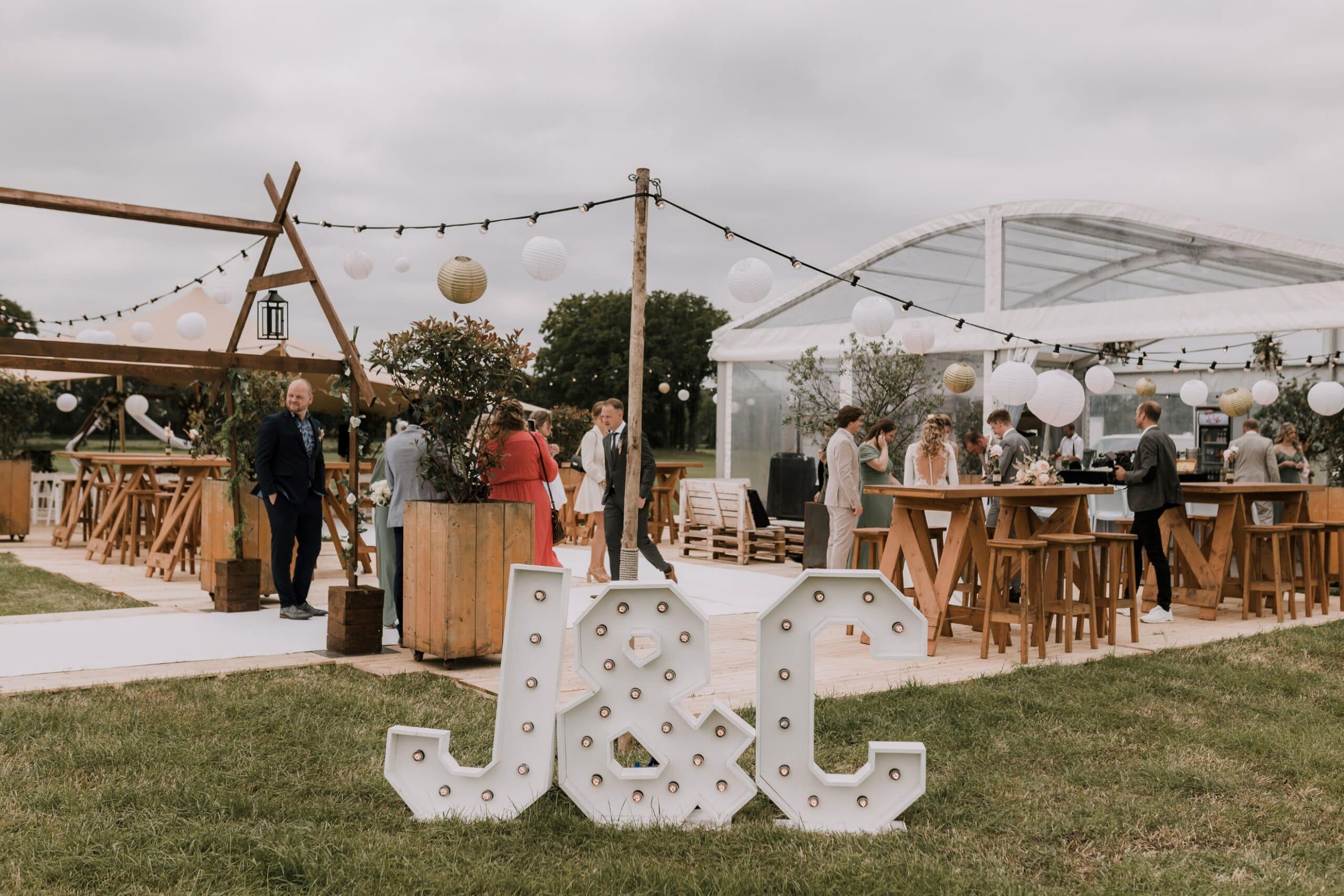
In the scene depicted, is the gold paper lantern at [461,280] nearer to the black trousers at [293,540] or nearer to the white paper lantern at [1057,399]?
the black trousers at [293,540]

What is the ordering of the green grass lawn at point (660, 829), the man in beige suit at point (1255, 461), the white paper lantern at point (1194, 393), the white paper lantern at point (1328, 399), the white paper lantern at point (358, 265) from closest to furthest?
the green grass lawn at point (660, 829) → the white paper lantern at point (358, 265) → the man in beige suit at point (1255, 461) → the white paper lantern at point (1328, 399) → the white paper lantern at point (1194, 393)

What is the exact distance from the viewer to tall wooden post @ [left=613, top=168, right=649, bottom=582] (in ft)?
13.4

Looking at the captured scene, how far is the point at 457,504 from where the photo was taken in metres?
5.70

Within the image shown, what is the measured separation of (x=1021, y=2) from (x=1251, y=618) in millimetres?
5466

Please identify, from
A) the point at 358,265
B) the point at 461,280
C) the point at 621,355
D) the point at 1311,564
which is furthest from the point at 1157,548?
the point at 621,355

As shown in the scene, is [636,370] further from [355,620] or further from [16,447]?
[16,447]

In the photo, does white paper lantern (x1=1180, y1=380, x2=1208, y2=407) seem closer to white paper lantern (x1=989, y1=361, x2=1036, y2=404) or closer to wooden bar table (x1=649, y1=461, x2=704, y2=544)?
wooden bar table (x1=649, y1=461, x2=704, y2=544)

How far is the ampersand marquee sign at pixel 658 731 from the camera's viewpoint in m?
3.38

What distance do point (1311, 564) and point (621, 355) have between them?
40.4 meters

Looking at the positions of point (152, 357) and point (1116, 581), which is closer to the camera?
point (1116, 581)

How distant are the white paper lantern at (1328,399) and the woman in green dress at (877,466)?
548 centimetres

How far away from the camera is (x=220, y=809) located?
3.35m

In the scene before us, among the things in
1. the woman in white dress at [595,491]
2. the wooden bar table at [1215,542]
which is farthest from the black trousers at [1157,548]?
the woman in white dress at [595,491]

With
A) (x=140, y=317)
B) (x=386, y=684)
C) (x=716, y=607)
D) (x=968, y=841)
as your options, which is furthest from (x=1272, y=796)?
(x=140, y=317)
